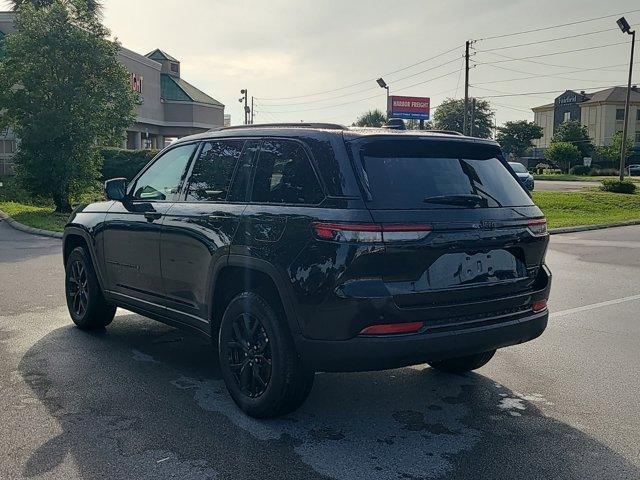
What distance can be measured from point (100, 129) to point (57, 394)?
1686 centimetres

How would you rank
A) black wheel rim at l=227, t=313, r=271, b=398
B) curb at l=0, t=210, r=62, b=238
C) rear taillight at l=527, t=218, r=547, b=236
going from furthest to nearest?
1. curb at l=0, t=210, r=62, b=238
2. rear taillight at l=527, t=218, r=547, b=236
3. black wheel rim at l=227, t=313, r=271, b=398

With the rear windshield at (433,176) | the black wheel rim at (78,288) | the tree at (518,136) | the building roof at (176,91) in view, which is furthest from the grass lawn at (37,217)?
the tree at (518,136)

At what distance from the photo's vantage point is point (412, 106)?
225ft

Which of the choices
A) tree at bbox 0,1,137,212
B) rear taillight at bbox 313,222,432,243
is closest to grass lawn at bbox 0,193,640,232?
tree at bbox 0,1,137,212

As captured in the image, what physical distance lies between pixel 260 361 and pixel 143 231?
1.77 m

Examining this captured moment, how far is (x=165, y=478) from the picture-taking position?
11.2 ft

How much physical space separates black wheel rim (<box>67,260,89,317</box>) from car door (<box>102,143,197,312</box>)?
579mm

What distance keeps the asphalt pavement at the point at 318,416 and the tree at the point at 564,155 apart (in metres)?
72.7

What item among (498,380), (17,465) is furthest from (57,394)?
(498,380)

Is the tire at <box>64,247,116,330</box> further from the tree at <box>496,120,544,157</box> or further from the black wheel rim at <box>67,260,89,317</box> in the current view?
the tree at <box>496,120,544,157</box>

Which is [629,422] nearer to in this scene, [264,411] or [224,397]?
[264,411]

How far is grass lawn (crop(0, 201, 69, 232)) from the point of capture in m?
16.5

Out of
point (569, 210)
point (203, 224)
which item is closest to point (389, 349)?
point (203, 224)

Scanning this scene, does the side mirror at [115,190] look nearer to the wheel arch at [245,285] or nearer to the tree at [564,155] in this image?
the wheel arch at [245,285]
